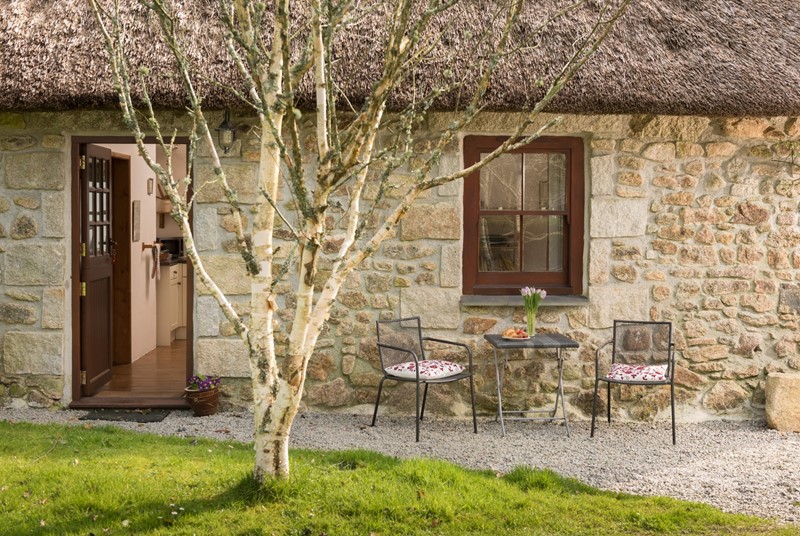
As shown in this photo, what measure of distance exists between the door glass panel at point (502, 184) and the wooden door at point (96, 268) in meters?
2.74

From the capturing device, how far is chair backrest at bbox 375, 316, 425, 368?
554 centimetres

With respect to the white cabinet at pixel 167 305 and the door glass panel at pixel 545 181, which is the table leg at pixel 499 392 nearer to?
the door glass panel at pixel 545 181

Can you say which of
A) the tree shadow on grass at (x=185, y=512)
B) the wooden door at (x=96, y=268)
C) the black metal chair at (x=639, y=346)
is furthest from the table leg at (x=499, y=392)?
the wooden door at (x=96, y=268)

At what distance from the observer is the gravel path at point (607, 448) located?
4.37m

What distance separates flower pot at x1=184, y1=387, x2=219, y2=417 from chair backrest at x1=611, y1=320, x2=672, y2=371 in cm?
265

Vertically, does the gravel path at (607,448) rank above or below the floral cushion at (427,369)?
below

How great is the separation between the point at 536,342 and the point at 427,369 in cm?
71

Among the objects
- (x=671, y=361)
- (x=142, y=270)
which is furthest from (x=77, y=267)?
(x=671, y=361)

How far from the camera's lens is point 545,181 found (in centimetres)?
593

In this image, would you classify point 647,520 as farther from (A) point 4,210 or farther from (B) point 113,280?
(B) point 113,280

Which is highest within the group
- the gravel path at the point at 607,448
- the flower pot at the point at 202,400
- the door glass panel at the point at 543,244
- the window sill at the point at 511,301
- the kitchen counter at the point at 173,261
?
the door glass panel at the point at 543,244

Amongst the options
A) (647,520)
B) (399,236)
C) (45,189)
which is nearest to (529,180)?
(399,236)

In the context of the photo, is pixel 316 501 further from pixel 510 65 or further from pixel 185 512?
pixel 510 65

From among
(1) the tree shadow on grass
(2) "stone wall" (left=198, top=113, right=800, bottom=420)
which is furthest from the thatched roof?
(1) the tree shadow on grass
